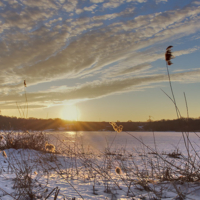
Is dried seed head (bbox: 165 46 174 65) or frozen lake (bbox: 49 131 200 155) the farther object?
frozen lake (bbox: 49 131 200 155)

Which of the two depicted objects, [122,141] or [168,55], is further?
[122,141]

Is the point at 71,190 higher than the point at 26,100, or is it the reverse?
the point at 26,100

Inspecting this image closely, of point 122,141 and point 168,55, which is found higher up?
point 168,55

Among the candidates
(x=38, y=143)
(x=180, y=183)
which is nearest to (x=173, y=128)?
(x=38, y=143)

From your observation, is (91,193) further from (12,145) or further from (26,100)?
(12,145)

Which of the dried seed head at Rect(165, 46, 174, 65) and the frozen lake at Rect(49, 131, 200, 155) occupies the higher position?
the dried seed head at Rect(165, 46, 174, 65)

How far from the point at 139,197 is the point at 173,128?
41842 mm

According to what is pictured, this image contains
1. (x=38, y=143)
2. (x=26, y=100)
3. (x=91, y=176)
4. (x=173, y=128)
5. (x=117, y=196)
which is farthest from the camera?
(x=173, y=128)

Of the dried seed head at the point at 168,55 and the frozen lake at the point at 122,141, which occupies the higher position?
the dried seed head at the point at 168,55

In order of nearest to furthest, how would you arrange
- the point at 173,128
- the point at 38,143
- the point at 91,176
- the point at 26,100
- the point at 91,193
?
the point at 91,193
the point at 91,176
the point at 26,100
the point at 38,143
the point at 173,128

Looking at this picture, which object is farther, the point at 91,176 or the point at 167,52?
the point at 91,176

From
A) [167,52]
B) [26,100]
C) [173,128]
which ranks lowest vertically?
[173,128]

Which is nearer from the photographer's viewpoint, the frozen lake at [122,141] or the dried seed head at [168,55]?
the dried seed head at [168,55]

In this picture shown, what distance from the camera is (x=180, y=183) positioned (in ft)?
7.30
